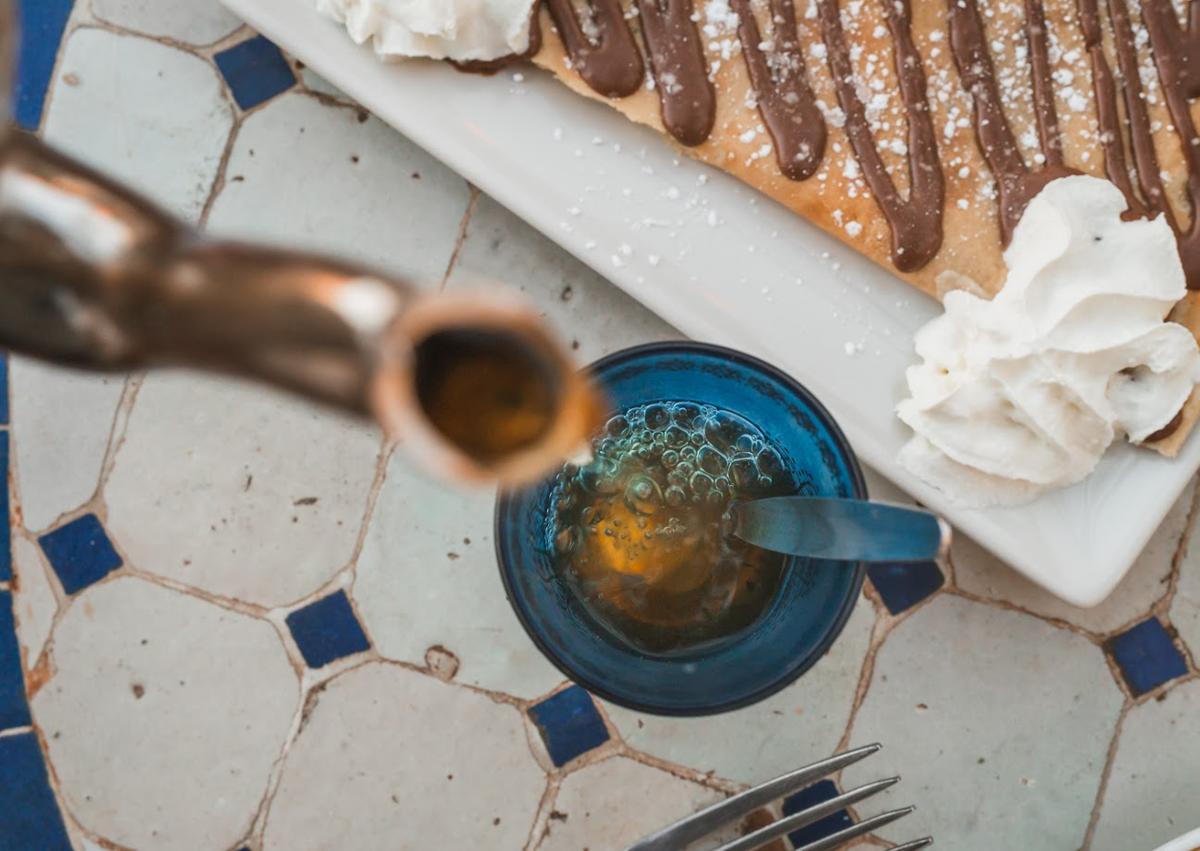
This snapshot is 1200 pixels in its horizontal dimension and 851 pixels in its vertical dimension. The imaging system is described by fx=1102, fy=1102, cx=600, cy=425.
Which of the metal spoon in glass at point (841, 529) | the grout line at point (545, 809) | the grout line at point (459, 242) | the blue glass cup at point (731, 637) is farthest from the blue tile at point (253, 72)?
the grout line at point (545, 809)

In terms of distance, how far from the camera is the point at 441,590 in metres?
1.04

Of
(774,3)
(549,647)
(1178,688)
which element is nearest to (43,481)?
(549,647)

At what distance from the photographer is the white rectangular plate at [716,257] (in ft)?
3.11

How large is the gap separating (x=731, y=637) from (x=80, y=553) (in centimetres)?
63

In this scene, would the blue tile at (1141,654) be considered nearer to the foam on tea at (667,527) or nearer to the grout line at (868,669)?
the grout line at (868,669)

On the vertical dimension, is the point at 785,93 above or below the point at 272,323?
above

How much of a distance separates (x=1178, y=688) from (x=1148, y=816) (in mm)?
127

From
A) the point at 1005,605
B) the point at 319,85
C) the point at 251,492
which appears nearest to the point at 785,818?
the point at 1005,605

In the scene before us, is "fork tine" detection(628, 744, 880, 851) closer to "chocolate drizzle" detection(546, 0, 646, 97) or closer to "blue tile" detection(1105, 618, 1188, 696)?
"blue tile" detection(1105, 618, 1188, 696)

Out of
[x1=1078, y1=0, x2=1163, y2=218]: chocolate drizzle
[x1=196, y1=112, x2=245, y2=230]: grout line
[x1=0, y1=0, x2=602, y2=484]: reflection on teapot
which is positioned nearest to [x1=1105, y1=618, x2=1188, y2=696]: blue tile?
[x1=1078, y1=0, x2=1163, y2=218]: chocolate drizzle

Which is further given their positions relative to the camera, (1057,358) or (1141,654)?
(1141,654)

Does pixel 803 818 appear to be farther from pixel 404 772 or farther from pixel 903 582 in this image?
pixel 404 772

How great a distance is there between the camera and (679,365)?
857 millimetres

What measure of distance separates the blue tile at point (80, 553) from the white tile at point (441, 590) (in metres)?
0.24
